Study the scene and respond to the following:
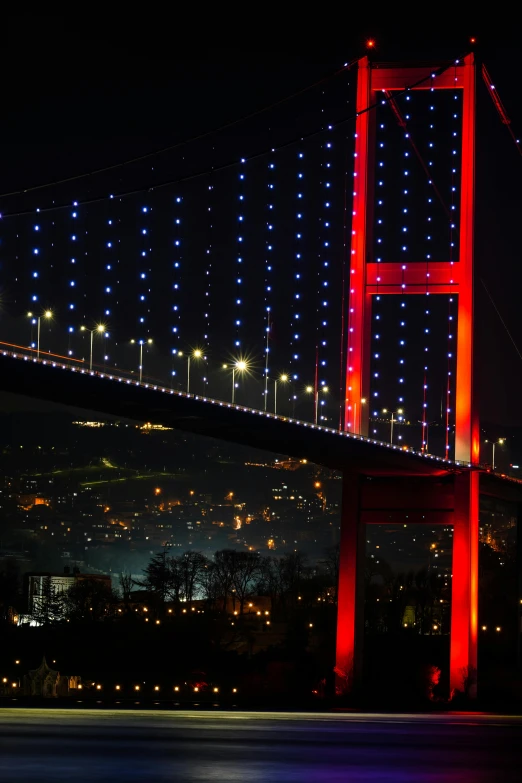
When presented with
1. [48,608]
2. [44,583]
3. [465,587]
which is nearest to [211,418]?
[465,587]

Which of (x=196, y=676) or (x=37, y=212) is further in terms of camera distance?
(x=196, y=676)

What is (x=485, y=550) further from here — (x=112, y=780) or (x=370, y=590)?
(x=112, y=780)

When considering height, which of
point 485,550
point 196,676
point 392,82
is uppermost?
point 392,82

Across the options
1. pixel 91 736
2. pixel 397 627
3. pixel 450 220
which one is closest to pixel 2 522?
pixel 397 627

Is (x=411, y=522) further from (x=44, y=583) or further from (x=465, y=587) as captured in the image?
(x=44, y=583)

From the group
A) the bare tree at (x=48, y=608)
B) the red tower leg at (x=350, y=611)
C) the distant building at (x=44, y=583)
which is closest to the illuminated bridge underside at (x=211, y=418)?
the red tower leg at (x=350, y=611)

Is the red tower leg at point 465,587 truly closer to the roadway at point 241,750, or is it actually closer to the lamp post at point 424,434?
the lamp post at point 424,434

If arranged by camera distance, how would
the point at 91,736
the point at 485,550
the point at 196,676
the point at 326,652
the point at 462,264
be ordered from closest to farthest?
1. the point at 91,736
2. the point at 462,264
3. the point at 326,652
4. the point at 196,676
5. the point at 485,550
